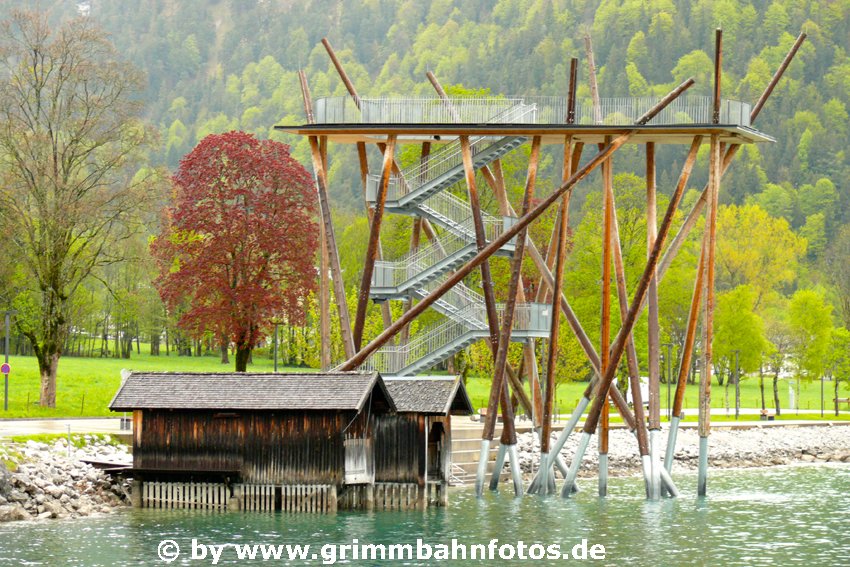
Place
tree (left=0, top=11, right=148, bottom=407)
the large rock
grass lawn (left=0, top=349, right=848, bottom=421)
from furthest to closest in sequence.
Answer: grass lawn (left=0, top=349, right=848, bottom=421) < tree (left=0, top=11, right=148, bottom=407) < the large rock

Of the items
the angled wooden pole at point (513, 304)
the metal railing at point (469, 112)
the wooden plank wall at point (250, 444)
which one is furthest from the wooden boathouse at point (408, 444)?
the metal railing at point (469, 112)

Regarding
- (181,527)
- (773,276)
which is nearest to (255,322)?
(181,527)

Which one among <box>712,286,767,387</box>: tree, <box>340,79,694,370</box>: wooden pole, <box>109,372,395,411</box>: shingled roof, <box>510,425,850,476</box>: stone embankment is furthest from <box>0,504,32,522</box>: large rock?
<box>712,286,767,387</box>: tree

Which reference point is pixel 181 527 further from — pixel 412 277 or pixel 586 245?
pixel 586 245

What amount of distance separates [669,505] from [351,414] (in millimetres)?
11671

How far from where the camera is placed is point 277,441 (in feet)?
158

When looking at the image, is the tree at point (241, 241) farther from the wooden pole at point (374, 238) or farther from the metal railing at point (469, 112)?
the metal railing at point (469, 112)

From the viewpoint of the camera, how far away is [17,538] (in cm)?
4097

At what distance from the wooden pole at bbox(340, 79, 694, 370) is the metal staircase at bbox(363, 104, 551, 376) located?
323 centimetres

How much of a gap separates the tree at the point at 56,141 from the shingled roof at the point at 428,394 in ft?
81.3

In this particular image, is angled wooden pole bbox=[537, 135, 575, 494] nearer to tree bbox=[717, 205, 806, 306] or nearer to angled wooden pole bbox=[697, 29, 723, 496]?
angled wooden pole bbox=[697, 29, 723, 496]

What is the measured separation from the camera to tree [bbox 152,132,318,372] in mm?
75438

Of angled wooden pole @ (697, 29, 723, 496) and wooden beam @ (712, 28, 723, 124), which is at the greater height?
wooden beam @ (712, 28, 723, 124)

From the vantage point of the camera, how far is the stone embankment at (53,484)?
150ft
